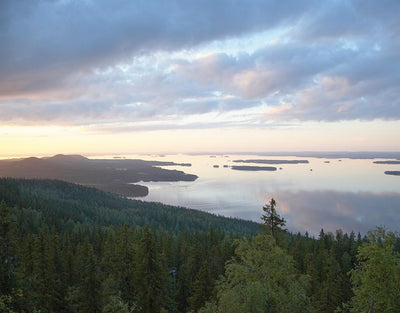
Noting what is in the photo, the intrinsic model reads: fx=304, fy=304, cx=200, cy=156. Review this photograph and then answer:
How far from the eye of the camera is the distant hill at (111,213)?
12268 cm

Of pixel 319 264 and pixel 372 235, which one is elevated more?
pixel 372 235

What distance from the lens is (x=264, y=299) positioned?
49.5 ft

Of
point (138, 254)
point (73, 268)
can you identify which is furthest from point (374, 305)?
point (73, 268)

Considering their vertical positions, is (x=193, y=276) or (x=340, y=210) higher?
(x=193, y=276)

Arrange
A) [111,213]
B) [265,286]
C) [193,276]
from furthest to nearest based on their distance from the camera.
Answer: [111,213] < [193,276] < [265,286]

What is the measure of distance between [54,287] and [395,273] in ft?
113

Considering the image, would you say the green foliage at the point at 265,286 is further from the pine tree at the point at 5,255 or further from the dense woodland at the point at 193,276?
the pine tree at the point at 5,255

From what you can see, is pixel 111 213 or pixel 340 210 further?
pixel 111 213

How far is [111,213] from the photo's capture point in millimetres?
150375

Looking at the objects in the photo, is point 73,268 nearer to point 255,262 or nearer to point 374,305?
point 255,262

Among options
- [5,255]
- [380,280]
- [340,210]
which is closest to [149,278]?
[5,255]

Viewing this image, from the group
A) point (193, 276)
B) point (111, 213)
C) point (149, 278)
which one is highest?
point (149, 278)

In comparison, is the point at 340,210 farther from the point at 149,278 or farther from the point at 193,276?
the point at 149,278

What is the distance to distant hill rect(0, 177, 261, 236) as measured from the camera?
402 feet
